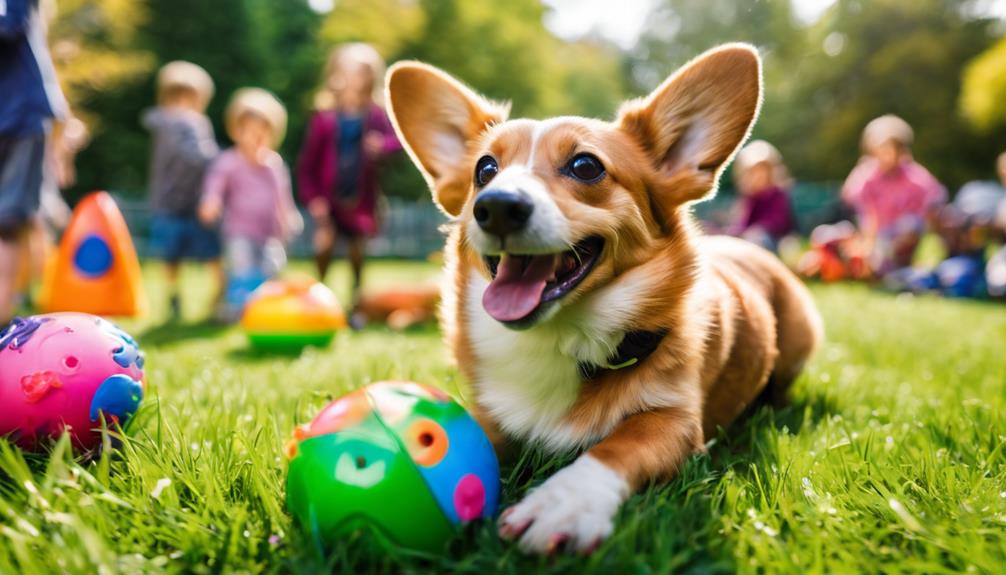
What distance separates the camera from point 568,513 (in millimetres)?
1487

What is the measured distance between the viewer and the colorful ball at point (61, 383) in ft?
6.43

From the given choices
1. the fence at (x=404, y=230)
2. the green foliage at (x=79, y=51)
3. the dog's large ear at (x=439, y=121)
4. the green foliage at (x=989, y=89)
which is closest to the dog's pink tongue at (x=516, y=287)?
the dog's large ear at (x=439, y=121)

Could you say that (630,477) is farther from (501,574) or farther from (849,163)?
(849,163)

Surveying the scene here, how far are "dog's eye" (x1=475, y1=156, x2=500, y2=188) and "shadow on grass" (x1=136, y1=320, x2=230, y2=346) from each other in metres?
3.20

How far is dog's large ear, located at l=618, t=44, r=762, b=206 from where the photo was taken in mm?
2242

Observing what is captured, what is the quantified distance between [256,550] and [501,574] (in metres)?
0.52

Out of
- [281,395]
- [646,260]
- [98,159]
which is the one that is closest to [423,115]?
[646,260]

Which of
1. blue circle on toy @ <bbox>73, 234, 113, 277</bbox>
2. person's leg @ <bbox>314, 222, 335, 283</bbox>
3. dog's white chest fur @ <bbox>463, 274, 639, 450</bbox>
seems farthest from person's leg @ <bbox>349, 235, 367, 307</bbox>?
dog's white chest fur @ <bbox>463, 274, 639, 450</bbox>

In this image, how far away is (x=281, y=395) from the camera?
291cm

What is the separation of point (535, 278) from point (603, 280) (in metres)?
0.21

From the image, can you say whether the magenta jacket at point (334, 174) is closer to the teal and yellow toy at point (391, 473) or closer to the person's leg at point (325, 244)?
the person's leg at point (325, 244)

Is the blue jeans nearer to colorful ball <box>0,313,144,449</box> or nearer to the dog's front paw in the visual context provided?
colorful ball <box>0,313,144,449</box>

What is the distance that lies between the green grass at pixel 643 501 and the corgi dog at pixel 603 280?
14 cm

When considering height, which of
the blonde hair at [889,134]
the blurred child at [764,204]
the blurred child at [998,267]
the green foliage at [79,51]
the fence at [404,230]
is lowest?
the fence at [404,230]
